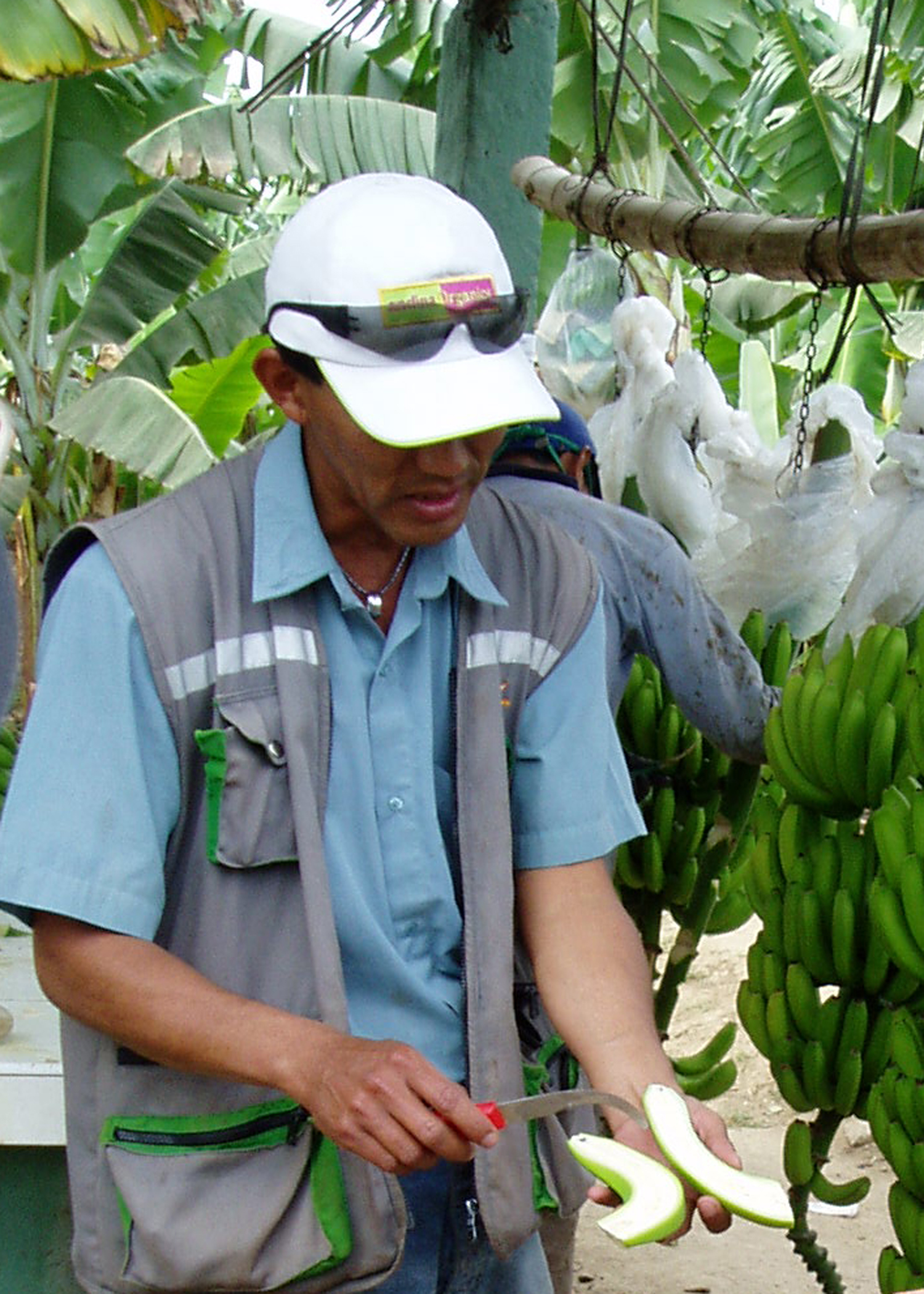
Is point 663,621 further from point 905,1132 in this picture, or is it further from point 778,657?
point 905,1132

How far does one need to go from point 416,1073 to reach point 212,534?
529 mm

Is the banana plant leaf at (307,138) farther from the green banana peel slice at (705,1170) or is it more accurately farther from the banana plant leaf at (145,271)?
the green banana peel slice at (705,1170)

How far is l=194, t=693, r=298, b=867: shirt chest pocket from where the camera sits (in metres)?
1.42

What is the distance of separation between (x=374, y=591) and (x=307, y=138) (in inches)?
213

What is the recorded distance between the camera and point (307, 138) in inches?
258

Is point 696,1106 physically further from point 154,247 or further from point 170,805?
point 154,247

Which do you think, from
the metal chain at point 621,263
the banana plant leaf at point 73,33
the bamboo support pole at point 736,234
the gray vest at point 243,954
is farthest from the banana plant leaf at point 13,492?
the gray vest at point 243,954

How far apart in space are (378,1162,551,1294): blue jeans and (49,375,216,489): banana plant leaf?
4.65 meters

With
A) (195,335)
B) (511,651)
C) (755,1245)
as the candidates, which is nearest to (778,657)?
(511,651)

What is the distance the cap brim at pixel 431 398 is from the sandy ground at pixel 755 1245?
3025mm

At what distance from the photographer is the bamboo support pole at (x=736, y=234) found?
8.73 ft

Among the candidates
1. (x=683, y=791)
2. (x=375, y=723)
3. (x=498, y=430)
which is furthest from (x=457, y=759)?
(x=683, y=791)

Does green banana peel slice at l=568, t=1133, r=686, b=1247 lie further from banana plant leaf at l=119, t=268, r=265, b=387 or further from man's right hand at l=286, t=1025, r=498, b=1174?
banana plant leaf at l=119, t=268, r=265, b=387

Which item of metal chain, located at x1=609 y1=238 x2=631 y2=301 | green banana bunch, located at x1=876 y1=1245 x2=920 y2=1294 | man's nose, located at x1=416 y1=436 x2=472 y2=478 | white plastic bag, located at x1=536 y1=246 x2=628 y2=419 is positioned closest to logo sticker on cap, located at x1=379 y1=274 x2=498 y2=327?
man's nose, located at x1=416 y1=436 x2=472 y2=478
